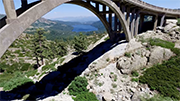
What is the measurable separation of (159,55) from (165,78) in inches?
141

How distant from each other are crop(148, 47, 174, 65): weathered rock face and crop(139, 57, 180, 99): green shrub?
65 cm

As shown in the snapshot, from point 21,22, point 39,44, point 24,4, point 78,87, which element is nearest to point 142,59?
point 78,87

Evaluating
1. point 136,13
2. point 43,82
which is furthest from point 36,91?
point 136,13

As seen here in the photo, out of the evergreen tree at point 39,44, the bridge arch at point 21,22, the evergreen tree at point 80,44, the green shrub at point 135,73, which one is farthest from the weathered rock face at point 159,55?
the evergreen tree at point 39,44

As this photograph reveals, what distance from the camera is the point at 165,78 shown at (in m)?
11.1

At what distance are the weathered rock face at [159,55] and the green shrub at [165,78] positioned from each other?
65cm

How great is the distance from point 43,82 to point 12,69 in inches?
1144

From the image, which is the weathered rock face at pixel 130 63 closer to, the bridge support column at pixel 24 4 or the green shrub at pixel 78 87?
the green shrub at pixel 78 87

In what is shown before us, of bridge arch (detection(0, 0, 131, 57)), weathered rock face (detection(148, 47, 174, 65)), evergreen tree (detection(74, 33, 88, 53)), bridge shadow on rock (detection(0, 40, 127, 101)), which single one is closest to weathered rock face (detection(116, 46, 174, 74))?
weathered rock face (detection(148, 47, 174, 65))

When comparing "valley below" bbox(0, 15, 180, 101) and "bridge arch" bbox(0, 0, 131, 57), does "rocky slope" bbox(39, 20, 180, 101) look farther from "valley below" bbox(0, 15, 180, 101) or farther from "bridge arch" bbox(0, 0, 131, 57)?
"bridge arch" bbox(0, 0, 131, 57)

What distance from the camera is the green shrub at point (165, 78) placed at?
32.2 feet

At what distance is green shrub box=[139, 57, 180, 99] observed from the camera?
9.82 metres

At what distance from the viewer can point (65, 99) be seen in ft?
36.0

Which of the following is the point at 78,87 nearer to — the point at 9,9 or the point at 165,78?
the point at 165,78
